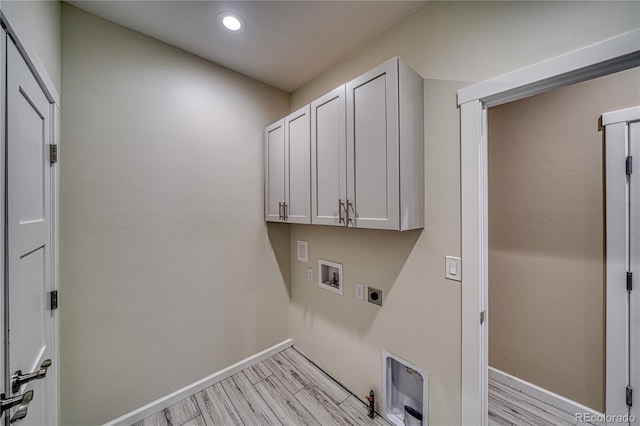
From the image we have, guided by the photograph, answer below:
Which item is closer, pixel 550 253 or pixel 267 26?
pixel 267 26

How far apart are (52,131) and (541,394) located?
12.4 feet

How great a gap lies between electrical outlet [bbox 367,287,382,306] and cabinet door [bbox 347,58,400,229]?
0.60m

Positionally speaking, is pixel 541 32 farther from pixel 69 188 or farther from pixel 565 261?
pixel 69 188

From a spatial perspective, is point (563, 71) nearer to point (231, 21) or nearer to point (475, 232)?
point (475, 232)

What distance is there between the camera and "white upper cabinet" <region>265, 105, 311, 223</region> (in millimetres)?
1894

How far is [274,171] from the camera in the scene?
2227 millimetres

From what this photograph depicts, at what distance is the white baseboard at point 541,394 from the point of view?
1.72 m

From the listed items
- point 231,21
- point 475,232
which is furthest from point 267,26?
point 475,232

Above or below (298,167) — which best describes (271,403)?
below

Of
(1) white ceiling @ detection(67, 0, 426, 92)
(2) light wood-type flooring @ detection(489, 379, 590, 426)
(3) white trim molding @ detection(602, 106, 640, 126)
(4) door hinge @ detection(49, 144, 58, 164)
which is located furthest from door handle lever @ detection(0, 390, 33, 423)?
(3) white trim molding @ detection(602, 106, 640, 126)

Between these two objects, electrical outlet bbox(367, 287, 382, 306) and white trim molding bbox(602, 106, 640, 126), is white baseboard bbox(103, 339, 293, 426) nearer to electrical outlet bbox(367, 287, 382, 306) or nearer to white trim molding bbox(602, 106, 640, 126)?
electrical outlet bbox(367, 287, 382, 306)

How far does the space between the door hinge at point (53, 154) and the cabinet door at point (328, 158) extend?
4.89ft

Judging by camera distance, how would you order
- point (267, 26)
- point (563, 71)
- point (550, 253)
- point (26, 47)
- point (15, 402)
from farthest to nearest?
point (550, 253) → point (267, 26) → point (563, 71) → point (26, 47) → point (15, 402)

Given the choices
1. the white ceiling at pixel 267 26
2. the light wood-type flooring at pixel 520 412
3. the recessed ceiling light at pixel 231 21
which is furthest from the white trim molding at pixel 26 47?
the light wood-type flooring at pixel 520 412
